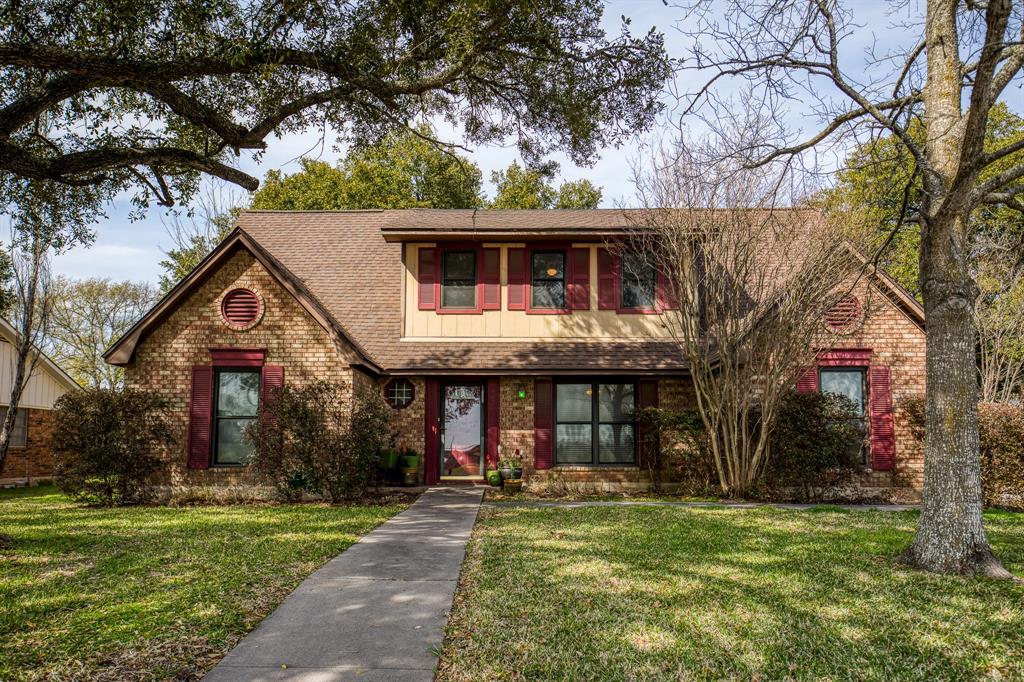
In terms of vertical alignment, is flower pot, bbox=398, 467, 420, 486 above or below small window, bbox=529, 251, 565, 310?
below

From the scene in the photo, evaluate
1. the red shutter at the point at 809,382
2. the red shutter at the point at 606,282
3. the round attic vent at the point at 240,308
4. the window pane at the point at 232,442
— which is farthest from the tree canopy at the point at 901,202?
the window pane at the point at 232,442

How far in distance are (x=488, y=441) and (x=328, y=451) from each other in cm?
372

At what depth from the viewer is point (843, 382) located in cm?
1419

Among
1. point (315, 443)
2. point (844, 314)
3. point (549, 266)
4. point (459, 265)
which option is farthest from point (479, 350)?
point (844, 314)

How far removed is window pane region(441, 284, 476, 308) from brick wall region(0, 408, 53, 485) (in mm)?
12360

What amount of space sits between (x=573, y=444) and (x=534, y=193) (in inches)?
825

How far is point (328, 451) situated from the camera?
11.6m

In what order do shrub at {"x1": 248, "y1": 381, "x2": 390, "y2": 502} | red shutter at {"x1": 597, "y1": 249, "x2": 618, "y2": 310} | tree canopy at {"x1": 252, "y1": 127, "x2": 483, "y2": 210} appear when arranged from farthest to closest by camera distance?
tree canopy at {"x1": 252, "y1": 127, "x2": 483, "y2": 210} < red shutter at {"x1": 597, "y1": 249, "x2": 618, "y2": 310} < shrub at {"x1": 248, "y1": 381, "x2": 390, "y2": 502}

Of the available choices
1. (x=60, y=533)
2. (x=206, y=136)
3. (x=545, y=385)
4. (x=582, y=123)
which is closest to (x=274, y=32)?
(x=206, y=136)

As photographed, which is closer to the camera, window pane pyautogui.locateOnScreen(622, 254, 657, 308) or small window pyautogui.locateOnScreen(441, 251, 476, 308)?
window pane pyautogui.locateOnScreen(622, 254, 657, 308)

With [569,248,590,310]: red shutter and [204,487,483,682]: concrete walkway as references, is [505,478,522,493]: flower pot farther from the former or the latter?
[204,487,483,682]: concrete walkway

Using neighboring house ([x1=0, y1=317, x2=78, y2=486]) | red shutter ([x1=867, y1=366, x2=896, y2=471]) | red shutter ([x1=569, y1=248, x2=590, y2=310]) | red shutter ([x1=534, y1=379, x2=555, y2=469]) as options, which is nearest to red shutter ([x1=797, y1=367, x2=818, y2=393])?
red shutter ([x1=867, y1=366, x2=896, y2=471])

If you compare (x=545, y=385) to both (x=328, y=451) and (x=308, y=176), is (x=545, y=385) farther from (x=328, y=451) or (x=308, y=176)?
(x=308, y=176)

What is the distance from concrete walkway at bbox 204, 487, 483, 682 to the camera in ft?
13.1
